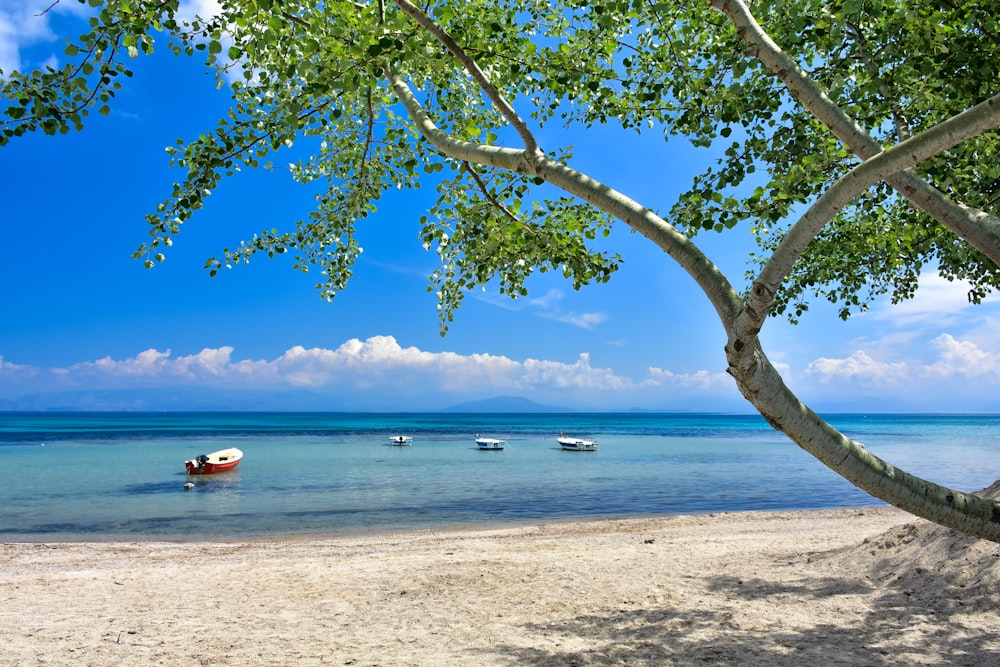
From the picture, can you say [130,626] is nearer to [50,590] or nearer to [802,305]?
[50,590]

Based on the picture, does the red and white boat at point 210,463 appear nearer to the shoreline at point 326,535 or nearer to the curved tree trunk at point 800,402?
the shoreline at point 326,535

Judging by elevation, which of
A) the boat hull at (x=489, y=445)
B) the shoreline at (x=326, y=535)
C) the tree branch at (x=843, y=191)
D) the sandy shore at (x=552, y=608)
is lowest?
the boat hull at (x=489, y=445)

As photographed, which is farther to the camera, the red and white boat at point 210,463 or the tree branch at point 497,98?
the red and white boat at point 210,463

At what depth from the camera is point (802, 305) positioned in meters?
10.6

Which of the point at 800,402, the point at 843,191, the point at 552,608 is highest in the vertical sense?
the point at 843,191

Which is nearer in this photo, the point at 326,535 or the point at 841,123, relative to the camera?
the point at 841,123

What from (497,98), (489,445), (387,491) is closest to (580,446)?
(489,445)

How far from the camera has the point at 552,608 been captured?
7.74 metres

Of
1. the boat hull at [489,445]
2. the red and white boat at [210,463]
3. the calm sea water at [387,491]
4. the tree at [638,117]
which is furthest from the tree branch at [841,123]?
the boat hull at [489,445]

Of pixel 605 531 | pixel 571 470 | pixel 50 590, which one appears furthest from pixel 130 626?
pixel 571 470

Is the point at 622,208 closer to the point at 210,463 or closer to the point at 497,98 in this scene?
the point at 497,98

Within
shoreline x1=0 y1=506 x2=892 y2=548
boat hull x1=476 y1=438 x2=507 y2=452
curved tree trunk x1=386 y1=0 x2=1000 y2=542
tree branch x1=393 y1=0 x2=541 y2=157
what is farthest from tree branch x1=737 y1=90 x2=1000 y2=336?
boat hull x1=476 y1=438 x2=507 y2=452

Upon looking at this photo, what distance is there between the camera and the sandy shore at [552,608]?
635 cm

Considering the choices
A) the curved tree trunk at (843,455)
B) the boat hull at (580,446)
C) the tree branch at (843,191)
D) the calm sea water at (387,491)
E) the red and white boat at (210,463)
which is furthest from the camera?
the boat hull at (580,446)
